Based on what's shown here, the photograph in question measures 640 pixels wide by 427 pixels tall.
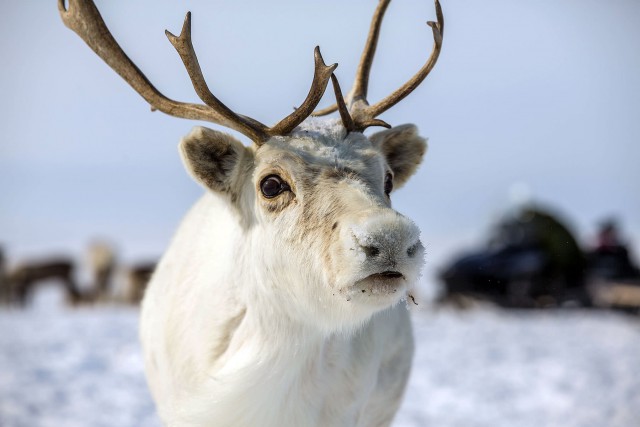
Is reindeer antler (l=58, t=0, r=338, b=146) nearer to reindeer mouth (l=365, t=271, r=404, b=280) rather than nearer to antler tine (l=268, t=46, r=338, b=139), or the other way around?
antler tine (l=268, t=46, r=338, b=139)

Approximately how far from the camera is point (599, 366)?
9.29 m

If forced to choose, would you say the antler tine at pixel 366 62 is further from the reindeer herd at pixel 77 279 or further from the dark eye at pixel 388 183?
the reindeer herd at pixel 77 279

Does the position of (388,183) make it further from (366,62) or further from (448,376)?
(448,376)

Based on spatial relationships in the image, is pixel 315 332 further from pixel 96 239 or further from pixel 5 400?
pixel 96 239

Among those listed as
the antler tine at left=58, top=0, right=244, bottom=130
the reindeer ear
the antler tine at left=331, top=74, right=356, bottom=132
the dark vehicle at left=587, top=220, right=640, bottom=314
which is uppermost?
the dark vehicle at left=587, top=220, right=640, bottom=314

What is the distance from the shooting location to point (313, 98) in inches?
143

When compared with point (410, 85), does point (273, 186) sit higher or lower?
lower

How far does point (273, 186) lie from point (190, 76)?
0.70m

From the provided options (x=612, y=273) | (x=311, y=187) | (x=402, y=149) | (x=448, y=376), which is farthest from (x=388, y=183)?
(x=612, y=273)

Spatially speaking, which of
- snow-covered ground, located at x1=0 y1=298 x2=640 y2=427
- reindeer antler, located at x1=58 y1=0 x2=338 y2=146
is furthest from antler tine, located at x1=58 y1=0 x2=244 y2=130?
snow-covered ground, located at x1=0 y1=298 x2=640 y2=427

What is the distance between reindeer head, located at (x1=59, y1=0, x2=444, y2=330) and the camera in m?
3.08

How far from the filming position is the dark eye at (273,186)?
3557 mm

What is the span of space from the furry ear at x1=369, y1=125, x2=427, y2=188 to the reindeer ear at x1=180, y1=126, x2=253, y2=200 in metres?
0.77

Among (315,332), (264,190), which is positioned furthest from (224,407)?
(264,190)
